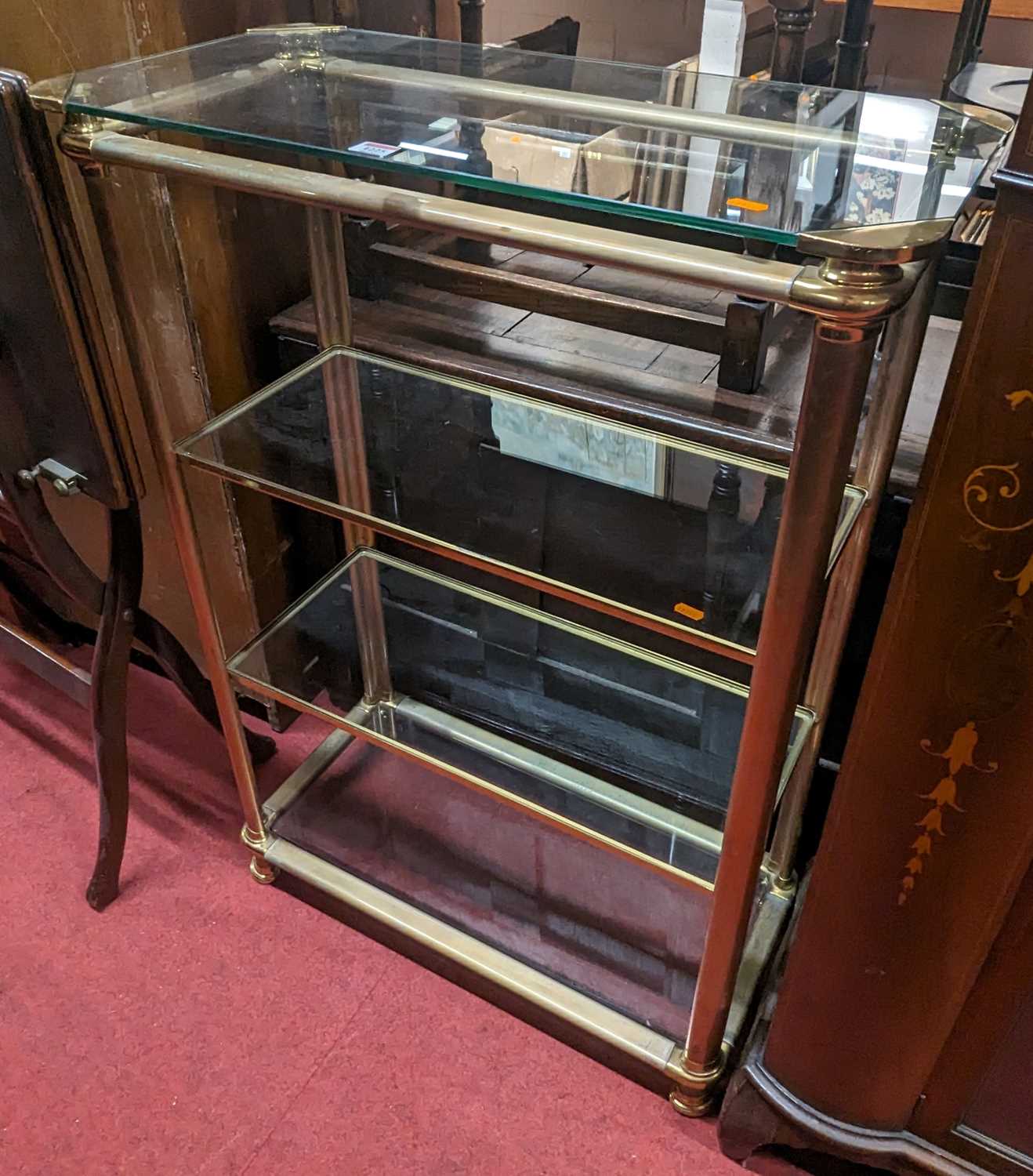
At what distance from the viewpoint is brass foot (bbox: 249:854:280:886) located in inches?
58.3

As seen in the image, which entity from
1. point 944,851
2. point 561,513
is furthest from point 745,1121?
point 561,513

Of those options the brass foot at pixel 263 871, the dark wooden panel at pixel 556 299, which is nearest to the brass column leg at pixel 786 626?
the dark wooden panel at pixel 556 299

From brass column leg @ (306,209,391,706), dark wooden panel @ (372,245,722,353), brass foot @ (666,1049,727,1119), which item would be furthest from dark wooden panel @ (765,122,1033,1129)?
brass column leg @ (306,209,391,706)

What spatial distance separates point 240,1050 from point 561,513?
830 millimetres

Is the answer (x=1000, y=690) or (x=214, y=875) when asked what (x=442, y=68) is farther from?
(x=214, y=875)

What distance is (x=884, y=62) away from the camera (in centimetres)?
104

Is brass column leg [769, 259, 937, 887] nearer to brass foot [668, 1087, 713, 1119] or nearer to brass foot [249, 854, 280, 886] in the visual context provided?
brass foot [668, 1087, 713, 1119]

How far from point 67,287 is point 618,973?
43.0 inches

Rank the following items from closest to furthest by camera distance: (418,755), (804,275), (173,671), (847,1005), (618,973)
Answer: (804,275), (847,1005), (418,755), (618,973), (173,671)

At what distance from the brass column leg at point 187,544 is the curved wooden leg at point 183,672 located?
12 centimetres

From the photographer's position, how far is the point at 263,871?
4.88 feet

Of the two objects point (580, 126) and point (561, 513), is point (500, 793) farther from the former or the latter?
point (580, 126)

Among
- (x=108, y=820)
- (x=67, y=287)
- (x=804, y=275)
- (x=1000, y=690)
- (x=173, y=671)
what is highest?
(x=804, y=275)

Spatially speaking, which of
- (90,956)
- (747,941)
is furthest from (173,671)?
(747,941)
